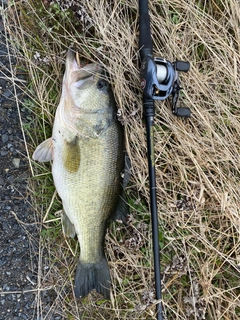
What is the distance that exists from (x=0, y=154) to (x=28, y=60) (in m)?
0.76

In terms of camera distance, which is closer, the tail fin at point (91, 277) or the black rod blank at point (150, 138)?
the black rod blank at point (150, 138)

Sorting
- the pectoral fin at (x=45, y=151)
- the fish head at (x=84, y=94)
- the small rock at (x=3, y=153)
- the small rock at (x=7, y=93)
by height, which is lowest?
the small rock at (x=3, y=153)

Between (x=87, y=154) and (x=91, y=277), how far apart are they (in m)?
0.95

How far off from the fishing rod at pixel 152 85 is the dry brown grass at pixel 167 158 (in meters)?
0.23

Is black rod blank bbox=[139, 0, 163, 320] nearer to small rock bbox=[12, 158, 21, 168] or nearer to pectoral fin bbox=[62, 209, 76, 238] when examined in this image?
pectoral fin bbox=[62, 209, 76, 238]

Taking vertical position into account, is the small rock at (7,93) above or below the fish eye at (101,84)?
below

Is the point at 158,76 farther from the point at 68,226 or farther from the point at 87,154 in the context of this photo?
the point at 68,226

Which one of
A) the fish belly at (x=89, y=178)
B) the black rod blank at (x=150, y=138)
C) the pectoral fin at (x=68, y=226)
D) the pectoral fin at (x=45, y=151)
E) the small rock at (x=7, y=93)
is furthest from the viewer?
the small rock at (x=7, y=93)

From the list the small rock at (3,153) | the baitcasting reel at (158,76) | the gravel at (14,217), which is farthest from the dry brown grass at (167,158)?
the baitcasting reel at (158,76)

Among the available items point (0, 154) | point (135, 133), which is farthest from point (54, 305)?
point (135, 133)

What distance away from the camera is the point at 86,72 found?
Result: 273 cm

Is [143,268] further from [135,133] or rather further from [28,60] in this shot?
[28,60]

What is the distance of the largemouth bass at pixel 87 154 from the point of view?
8.87ft

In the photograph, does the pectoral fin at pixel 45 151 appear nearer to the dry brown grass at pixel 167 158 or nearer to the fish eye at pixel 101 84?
the dry brown grass at pixel 167 158
